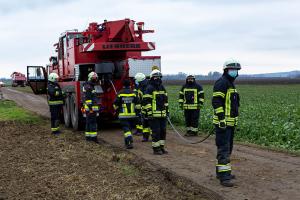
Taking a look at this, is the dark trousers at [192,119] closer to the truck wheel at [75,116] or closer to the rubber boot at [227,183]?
the truck wheel at [75,116]

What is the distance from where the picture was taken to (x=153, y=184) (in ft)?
24.4

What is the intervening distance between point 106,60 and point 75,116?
2173 mm

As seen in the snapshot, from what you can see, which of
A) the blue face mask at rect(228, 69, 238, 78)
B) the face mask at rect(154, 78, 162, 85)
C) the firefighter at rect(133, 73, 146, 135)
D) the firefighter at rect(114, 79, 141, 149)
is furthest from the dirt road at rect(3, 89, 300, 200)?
the blue face mask at rect(228, 69, 238, 78)

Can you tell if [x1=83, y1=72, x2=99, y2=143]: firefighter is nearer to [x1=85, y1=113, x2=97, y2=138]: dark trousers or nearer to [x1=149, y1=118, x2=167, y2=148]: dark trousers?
[x1=85, y1=113, x2=97, y2=138]: dark trousers

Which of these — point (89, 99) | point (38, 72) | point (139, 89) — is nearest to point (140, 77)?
point (139, 89)

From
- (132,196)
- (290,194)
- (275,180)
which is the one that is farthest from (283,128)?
(132,196)

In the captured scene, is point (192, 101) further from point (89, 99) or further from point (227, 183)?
point (227, 183)

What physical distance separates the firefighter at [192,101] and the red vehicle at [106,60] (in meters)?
1.40

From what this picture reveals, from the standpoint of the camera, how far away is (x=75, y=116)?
582 inches

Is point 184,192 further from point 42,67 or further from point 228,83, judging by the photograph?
point 42,67

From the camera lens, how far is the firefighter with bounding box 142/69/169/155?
10320 millimetres

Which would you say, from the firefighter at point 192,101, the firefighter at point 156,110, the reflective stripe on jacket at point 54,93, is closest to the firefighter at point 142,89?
the firefighter at point 192,101

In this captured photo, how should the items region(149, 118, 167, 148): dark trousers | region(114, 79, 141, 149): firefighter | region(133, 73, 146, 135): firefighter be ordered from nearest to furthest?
region(149, 118, 167, 148): dark trousers
region(114, 79, 141, 149): firefighter
region(133, 73, 146, 135): firefighter

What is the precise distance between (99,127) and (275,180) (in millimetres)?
9084
